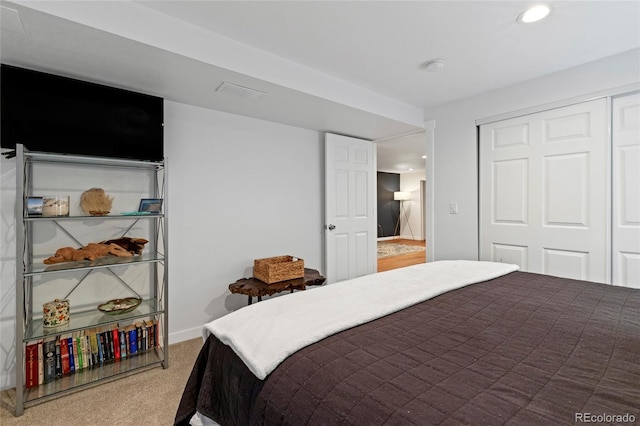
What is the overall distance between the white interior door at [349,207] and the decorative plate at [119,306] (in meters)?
1.98

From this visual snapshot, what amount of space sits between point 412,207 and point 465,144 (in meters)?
6.41

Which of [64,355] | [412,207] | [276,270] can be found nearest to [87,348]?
[64,355]

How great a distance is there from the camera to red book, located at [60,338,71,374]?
2.00m

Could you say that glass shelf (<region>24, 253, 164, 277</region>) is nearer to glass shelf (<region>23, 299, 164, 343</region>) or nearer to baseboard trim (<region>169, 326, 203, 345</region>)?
glass shelf (<region>23, 299, 164, 343</region>)

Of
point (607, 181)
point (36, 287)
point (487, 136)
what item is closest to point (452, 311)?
point (607, 181)

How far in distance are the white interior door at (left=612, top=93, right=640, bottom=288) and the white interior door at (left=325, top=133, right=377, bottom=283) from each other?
7.73ft

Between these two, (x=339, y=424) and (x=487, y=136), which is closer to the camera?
(x=339, y=424)

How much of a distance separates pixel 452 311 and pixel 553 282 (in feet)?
2.93

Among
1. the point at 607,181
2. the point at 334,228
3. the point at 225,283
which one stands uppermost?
the point at 607,181

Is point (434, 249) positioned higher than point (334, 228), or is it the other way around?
point (334, 228)

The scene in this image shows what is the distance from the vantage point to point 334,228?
11.8 feet

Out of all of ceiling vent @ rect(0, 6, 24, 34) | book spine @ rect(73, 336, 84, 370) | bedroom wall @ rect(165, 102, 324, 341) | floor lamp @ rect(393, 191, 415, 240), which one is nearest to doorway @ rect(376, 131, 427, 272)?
floor lamp @ rect(393, 191, 415, 240)

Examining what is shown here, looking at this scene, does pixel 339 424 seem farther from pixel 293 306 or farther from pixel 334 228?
pixel 334 228

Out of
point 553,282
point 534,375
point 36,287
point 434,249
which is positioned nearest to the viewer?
point 534,375
